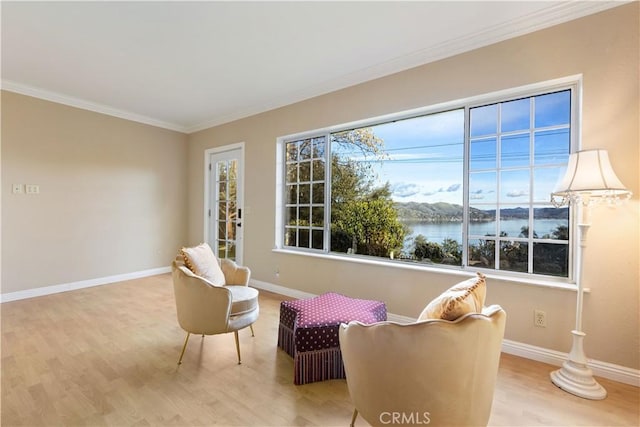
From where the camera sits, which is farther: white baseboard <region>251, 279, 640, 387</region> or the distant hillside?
the distant hillside

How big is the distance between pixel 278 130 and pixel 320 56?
1414 mm

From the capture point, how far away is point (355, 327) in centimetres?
138

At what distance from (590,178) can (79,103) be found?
19.2 feet

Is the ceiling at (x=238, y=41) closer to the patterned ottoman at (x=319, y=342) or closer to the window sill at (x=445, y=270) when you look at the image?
the window sill at (x=445, y=270)

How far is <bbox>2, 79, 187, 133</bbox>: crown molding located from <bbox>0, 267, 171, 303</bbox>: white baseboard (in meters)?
2.54

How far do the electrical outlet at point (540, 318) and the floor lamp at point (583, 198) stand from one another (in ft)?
0.75

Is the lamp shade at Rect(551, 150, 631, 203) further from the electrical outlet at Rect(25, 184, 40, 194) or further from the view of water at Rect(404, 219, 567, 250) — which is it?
the electrical outlet at Rect(25, 184, 40, 194)

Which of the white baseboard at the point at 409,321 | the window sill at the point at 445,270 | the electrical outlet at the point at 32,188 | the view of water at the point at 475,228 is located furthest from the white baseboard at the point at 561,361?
the electrical outlet at the point at 32,188

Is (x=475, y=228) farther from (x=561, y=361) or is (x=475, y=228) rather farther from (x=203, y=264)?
(x=203, y=264)

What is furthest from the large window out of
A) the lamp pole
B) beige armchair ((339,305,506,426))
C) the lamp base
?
beige armchair ((339,305,506,426))

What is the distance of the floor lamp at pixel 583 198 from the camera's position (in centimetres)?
185

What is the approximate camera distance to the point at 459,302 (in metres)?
1.25

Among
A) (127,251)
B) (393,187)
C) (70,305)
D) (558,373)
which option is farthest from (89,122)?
(558,373)

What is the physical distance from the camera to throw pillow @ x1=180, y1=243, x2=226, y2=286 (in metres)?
2.44
